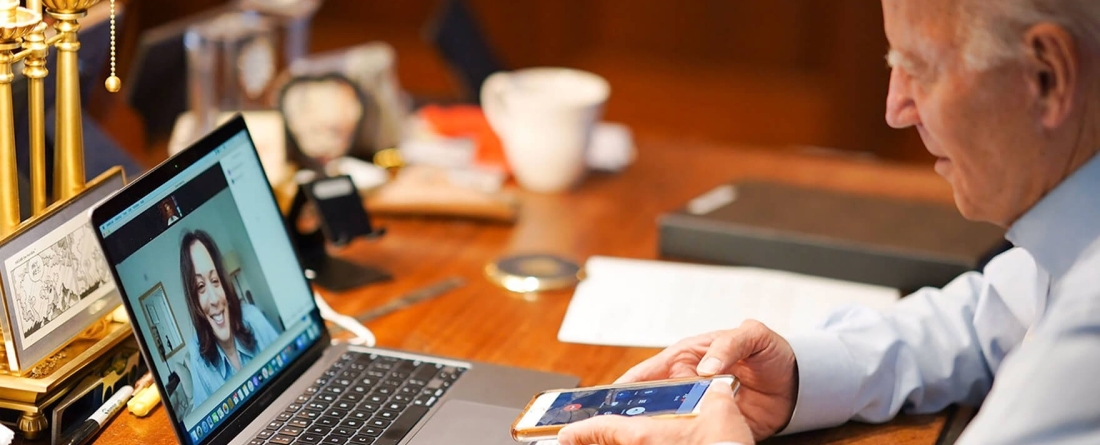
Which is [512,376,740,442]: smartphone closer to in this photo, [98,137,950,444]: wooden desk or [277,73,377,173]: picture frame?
[98,137,950,444]: wooden desk

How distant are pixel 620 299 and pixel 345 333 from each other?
36cm

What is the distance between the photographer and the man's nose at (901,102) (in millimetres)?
1003

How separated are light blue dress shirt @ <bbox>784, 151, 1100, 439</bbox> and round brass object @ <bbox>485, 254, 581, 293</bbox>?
0.40m

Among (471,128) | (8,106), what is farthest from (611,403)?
(471,128)

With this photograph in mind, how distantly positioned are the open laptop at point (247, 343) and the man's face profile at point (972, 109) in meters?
0.48

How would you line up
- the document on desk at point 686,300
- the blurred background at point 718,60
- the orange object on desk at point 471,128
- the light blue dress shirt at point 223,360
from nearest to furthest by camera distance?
the light blue dress shirt at point 223,360 < the document on desk at point 686,300 < the orange object on desk at point 471,128 < the blurred background at point 718,60

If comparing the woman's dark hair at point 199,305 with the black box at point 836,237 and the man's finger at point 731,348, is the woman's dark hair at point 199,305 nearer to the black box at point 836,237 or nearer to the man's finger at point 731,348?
the man's finger at point 731,348

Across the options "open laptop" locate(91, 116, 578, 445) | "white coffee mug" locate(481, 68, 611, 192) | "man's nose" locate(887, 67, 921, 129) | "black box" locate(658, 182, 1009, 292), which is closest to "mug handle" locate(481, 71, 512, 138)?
"white coffee mug" locate(481, 68, 611, 192)

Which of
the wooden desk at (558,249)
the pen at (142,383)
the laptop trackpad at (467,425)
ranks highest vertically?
the pen at (142,383)

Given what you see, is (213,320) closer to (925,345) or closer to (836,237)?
(925,345)

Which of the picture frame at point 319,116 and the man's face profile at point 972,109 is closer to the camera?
the man's face profile at point 972,109

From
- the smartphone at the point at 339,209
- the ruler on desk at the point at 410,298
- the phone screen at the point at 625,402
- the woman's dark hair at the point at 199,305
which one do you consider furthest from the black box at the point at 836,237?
the woman's dark hair at the point at 199,305

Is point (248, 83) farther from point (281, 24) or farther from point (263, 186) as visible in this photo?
point (263, 186)

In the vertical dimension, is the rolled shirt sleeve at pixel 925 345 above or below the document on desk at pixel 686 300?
above
